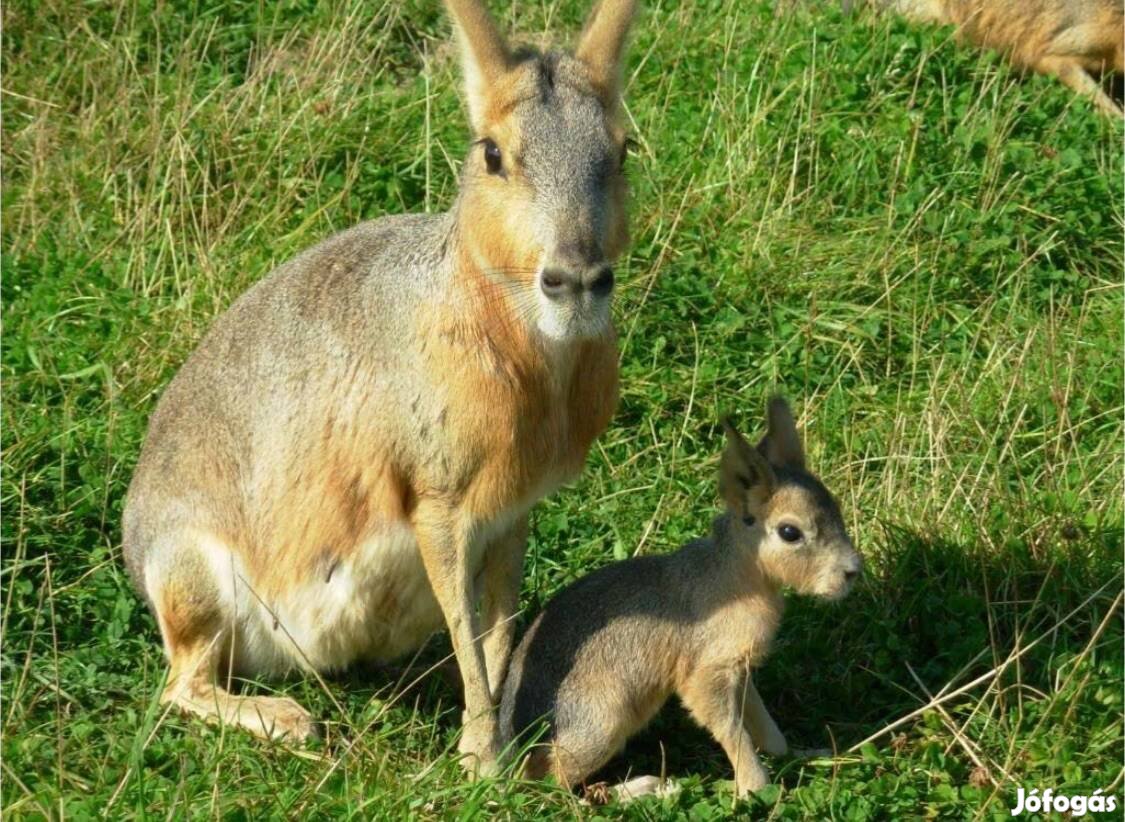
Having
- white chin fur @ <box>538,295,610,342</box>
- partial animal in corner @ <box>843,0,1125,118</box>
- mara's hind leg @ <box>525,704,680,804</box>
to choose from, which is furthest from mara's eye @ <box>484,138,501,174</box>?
partial animal in corner @ <box>843,0,1125,118</box>

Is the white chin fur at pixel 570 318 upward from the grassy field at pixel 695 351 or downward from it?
upward

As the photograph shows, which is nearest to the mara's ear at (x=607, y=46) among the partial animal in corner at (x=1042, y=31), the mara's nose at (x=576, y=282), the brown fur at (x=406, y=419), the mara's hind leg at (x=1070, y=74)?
the brown fur at (x=406, y=419)

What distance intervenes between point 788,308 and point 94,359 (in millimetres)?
2630

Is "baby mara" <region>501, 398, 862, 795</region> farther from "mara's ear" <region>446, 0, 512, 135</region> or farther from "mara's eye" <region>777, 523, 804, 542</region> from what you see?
"mara's ear" <region>446, 0, 512, 135</region>

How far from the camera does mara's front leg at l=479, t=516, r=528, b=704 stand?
5.16 meters

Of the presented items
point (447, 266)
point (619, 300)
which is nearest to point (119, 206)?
point (619, 300)

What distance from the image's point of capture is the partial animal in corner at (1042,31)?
8516 mm

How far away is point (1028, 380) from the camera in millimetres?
6633

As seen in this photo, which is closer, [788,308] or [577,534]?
[577,534]

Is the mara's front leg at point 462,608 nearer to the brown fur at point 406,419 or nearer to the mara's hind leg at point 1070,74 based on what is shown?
the brown fur at point 406,419

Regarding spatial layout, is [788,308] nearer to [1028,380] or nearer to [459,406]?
[1028,380]

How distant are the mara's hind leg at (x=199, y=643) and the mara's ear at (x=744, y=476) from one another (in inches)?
54.3

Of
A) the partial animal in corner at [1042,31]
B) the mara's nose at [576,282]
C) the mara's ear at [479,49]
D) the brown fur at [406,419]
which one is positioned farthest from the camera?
the partial animal in corner at [1042,31]

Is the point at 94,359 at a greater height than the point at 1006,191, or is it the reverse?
the point at 1006,191
